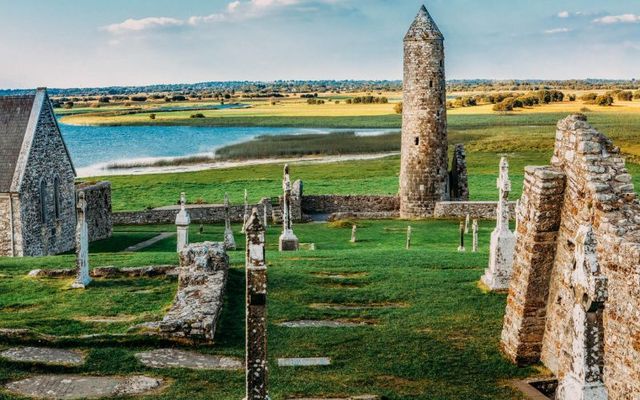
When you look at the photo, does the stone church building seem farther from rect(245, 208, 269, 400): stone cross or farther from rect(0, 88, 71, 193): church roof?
rect(245, 208, 269, 400): stone cross

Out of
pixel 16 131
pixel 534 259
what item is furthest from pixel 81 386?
pixel 16 131

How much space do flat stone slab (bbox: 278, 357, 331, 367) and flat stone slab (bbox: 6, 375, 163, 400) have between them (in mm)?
2066

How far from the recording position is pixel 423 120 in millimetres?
39656

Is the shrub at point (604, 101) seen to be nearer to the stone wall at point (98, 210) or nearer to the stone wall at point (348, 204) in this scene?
the stone wall at point (348, 204)

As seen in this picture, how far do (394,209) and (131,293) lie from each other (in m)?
26.8

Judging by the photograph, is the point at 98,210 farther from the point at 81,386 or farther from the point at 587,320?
the point at 587,320

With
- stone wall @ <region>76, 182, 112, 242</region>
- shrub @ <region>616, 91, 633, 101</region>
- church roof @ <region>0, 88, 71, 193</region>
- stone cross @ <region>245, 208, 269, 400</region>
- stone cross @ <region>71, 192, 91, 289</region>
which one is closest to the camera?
stone cross @ <region>245, 208, 269, 400</region>

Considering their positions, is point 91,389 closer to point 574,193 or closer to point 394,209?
point 574,193

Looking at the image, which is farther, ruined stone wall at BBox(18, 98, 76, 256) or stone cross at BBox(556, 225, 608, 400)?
ruined stone wall at BBox(18, 98, 76, 256)

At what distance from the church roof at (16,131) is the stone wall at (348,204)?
50.4 feet

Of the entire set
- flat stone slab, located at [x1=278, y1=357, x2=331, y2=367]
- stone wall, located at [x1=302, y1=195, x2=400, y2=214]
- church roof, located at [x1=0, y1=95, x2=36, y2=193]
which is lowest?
stone wall, located at [x1=302, y1=195, x2=400, y2=214]

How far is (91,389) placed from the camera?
11.4m

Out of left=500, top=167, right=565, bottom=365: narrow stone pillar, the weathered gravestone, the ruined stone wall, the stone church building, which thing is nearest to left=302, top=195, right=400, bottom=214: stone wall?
the ruined stone wall

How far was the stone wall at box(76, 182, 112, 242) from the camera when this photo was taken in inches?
1391
